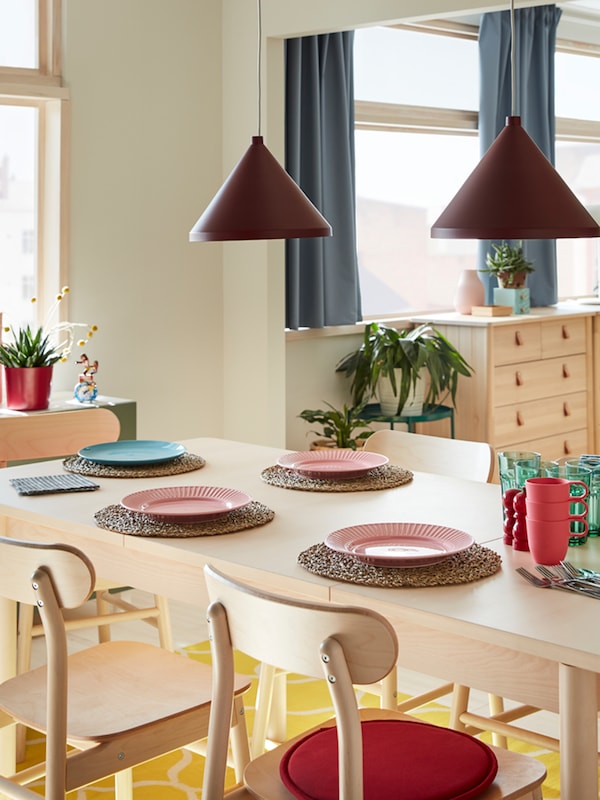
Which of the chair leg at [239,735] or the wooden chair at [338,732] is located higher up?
the wooden chair at [338,732]

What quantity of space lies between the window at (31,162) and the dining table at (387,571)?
4.95 ft

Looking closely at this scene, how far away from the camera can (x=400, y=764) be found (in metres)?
1.75

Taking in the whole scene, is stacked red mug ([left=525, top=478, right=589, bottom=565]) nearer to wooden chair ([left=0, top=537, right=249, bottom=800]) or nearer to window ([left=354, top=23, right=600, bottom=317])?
wooden chair ([left=0, top=537, right=249, bottom=800])

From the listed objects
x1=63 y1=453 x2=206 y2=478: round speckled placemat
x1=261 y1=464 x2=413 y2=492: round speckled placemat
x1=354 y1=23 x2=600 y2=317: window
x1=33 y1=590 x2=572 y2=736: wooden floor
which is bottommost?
x1=33 y1=590 x2=572 y2=736: wooden floor

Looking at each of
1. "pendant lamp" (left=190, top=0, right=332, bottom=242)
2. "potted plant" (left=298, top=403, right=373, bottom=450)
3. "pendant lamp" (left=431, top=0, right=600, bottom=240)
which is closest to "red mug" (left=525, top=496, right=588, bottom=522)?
"pendant lamp" (left=431, top=0, right=600, bottom=240)

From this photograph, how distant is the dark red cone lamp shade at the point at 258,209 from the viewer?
253cm

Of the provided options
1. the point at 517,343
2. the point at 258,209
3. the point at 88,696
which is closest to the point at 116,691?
the point at 88,696

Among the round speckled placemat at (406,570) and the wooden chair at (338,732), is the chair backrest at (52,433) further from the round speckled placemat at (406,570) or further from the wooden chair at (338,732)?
the wooden chair at (338,732)

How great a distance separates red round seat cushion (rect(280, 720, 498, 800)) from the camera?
167 cm

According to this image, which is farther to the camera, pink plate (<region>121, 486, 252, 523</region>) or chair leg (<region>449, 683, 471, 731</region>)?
chair leg (<region>449, 683, 471, 731</region>)

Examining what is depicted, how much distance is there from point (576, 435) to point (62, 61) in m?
3.20

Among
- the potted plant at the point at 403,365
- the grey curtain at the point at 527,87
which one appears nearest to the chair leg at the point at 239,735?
the potted plant at the point at 403,365

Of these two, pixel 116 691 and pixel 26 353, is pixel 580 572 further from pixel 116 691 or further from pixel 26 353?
pixel 26 353

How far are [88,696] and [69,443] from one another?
1136 mm
